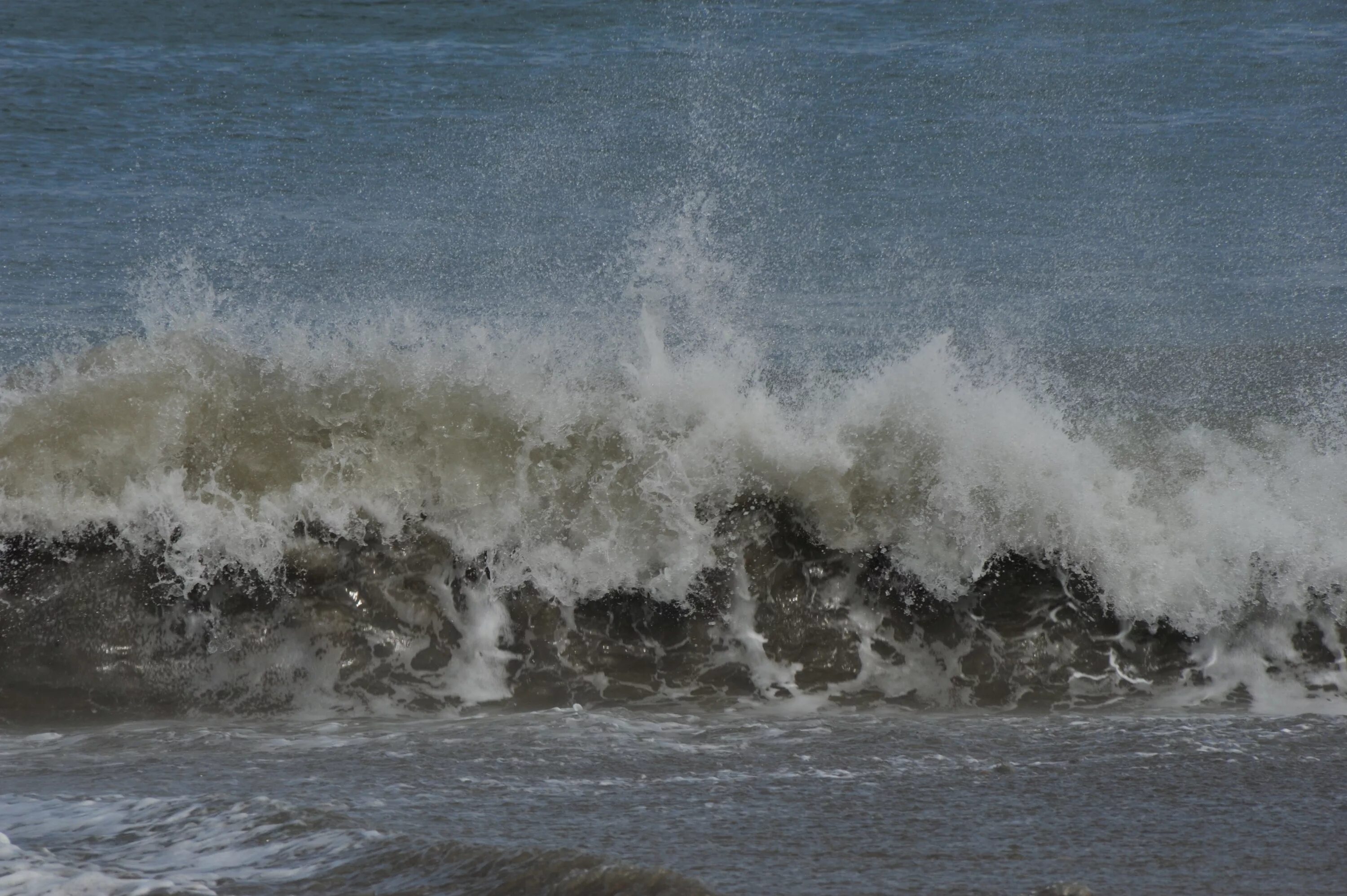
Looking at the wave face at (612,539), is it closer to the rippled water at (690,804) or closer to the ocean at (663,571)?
the ocean at (663,571)

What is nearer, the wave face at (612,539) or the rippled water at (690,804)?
the rippled water at (690,804)

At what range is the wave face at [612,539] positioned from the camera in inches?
198

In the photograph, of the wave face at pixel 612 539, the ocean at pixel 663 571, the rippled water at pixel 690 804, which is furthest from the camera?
the wave face at pixel 612 539

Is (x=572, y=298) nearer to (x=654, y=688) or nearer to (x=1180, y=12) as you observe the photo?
(x=654, y=688)

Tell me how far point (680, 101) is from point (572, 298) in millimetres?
6910

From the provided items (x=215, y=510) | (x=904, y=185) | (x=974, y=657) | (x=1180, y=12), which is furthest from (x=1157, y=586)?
(x=1180, y=12)

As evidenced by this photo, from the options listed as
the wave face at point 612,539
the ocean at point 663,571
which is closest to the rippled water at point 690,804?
the ocean at point 663,571

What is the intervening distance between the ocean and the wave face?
0.7 inches

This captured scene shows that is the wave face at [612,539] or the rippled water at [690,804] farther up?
the wave face at [612,539]

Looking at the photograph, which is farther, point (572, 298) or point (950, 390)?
point (572, 298)

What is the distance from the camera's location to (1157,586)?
212 inches

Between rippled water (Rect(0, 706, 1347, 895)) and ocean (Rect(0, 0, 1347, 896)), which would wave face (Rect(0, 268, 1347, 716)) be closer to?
ocean (Rect(0, 0, 1347, 896))

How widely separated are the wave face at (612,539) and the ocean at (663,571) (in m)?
0.02

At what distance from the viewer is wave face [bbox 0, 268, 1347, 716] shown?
504 centimetres
